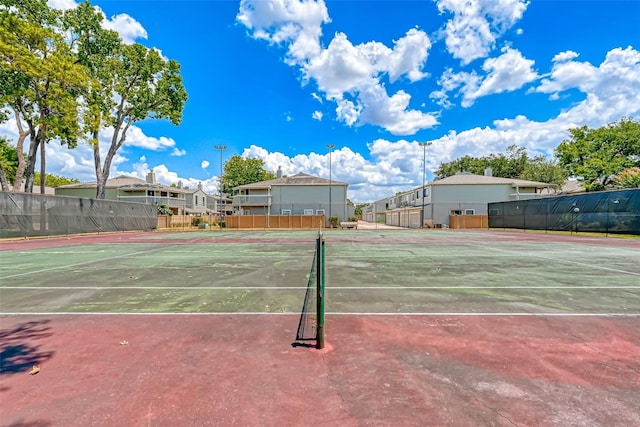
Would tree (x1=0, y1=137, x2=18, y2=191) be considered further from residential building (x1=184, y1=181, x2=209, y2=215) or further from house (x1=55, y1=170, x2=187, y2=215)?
residential building (x1=184, y1=181, x2=209, y2=215)

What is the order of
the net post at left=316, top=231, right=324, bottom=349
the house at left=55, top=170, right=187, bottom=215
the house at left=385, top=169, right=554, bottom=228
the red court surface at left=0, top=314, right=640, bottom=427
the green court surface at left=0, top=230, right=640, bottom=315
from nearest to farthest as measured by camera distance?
the red court surface at left=0, top=314, right=640, bottom=427 → the net post at left=316, top=231, right=324, bottom=349 → the green court surface at left=0, top=230, right=640, bottom=315 → the house at left=385, top=169, right=554, bottom=228 → the house at left=55, top=170, right=187, bottom=215

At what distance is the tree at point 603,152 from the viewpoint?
3531 cm

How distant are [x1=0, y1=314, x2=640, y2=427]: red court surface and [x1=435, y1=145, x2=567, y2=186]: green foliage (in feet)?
197

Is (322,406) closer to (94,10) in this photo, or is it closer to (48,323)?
(48,323)

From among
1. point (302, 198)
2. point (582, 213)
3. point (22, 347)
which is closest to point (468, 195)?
point (582, 213)

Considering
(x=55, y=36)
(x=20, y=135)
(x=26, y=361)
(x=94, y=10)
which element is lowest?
(x=26, y=361)

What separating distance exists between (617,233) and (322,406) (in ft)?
90.8

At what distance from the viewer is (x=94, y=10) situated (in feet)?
96.5

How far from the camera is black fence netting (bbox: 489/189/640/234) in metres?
19.8

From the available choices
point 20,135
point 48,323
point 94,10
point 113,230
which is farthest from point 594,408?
point 94,10

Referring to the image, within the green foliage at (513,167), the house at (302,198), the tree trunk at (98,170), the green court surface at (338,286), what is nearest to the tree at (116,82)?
the tree trunk at (98,170)

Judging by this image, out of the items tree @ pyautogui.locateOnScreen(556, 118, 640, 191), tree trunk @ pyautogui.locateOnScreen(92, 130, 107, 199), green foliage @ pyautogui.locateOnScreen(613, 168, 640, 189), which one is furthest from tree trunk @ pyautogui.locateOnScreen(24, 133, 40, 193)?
tree @ pyautogui.locateOnScreen(556, 118, 640, 191)

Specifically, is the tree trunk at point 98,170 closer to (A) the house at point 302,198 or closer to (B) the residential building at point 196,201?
(A) the house at point 302,198

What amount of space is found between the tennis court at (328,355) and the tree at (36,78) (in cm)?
2549
